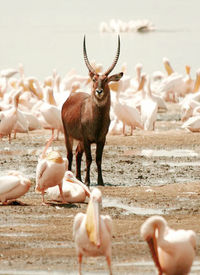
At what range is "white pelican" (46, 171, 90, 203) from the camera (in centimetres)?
1152

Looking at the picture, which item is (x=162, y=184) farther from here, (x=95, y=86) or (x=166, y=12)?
(x=166, y=12)

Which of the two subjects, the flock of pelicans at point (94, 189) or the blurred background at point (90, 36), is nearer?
the flock of pelicans at point (94, 189)

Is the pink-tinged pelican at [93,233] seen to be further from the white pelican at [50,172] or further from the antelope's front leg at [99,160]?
the antelope's front leg at [99,160]

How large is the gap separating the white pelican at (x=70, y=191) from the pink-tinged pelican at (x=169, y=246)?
3.69m

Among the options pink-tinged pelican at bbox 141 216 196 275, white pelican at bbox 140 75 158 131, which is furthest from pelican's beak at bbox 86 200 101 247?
white pelican at bbox 140 75 158 131

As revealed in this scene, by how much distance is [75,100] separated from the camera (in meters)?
14.4

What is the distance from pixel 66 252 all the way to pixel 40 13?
82.9m

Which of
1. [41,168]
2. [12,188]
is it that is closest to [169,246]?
[12,188]

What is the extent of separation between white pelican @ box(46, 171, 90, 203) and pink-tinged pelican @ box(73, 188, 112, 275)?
346 cm

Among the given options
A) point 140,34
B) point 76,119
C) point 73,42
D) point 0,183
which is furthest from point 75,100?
point 140,34

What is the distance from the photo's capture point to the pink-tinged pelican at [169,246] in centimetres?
761

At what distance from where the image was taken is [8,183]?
36.4ft

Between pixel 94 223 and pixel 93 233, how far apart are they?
0.10 meters

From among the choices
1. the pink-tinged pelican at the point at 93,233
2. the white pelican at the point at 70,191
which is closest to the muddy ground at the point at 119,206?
the white pelican at the point at 70,191
